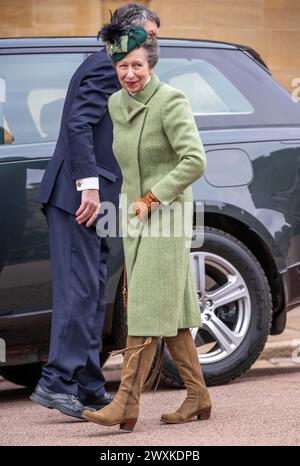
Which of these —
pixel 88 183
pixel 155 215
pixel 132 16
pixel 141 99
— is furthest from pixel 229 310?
pixel 132 16

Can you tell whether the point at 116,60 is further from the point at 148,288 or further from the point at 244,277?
the point at 244,277

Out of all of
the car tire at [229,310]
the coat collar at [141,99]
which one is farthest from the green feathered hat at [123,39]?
the car tire at [229,310]

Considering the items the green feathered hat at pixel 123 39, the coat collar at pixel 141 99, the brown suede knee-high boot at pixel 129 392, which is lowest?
the brown suede knee-high boot at pixel 129 392

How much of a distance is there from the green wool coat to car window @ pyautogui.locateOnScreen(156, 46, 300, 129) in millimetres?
1411

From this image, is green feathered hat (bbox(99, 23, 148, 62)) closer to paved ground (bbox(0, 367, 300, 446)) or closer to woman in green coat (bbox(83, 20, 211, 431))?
woman in green coat (bbox(83, 20, 211, 431))

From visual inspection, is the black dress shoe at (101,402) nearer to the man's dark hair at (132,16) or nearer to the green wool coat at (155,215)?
the green wool coat at (155,215)

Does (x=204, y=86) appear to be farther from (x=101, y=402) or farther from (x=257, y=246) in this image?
(x=101, y=402)

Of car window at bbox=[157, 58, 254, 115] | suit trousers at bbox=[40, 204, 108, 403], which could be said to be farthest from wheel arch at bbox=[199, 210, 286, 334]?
suit trousers at bbox=[40, 204, 108, 403]

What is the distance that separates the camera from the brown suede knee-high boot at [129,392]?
18.8 ft

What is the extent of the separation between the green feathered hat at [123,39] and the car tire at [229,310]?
5.05 ft

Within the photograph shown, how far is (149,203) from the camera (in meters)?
5.77

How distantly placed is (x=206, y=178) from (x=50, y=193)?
3.49 ft

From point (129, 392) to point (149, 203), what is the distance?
28.9 inches

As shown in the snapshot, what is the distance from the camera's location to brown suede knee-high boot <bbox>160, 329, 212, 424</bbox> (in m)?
5.94
